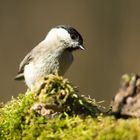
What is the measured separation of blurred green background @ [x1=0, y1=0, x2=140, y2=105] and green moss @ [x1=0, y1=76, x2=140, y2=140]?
13.1 ft

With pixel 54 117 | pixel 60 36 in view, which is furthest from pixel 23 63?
pixel 54 117

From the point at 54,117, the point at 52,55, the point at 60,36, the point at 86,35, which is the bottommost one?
the point at 54,117

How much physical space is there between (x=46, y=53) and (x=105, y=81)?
2860 mm

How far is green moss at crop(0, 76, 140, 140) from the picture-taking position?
144 centimetres

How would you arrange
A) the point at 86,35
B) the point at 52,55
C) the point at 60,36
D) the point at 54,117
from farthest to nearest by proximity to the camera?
the point at 86,35 → the point at 60,36 → the point at 52,55 → the point at 54,117

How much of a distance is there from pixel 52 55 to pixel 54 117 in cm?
139

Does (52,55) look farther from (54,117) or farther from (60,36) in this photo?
(54,117)

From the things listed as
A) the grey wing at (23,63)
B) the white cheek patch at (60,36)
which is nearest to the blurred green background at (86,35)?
the grey wing at (23,63)

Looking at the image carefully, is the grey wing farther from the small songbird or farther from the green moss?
the green moss

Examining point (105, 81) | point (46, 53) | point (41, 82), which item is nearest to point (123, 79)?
point (41, 82)

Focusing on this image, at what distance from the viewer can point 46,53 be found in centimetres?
295

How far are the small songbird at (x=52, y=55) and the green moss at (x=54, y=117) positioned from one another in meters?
1.15

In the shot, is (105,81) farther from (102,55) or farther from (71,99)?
Answer: (71,99)

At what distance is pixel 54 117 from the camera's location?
156cm
